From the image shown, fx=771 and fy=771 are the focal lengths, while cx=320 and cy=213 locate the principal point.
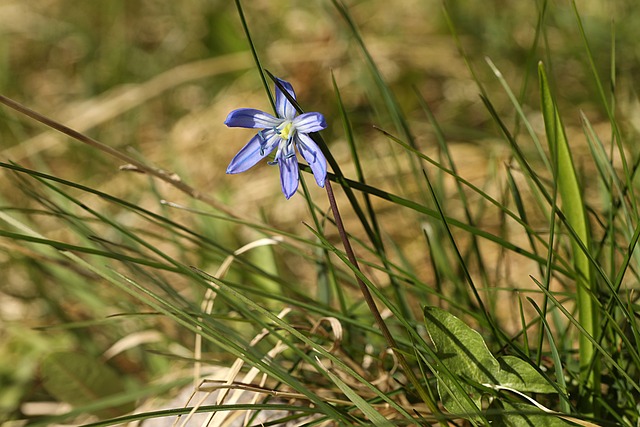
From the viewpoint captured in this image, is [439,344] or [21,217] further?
[21,217]

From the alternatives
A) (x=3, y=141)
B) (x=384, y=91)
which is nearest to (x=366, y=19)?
(x=3, y=141)

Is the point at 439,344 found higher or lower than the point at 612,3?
lower

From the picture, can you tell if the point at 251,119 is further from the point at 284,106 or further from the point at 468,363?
the point at 468,363

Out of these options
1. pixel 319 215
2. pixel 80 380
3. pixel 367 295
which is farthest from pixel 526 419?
pixel 319 215

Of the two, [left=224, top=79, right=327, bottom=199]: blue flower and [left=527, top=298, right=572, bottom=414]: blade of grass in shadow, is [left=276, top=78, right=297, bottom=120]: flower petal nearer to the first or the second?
[left=224, top=79, right=327, bottom=199]: blue flower

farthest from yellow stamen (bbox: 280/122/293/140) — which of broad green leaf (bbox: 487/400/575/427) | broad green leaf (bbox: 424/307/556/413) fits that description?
broad green leaf (bbox: 487/400/575/427)

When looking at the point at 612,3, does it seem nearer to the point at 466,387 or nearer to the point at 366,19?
the point at 366,19
